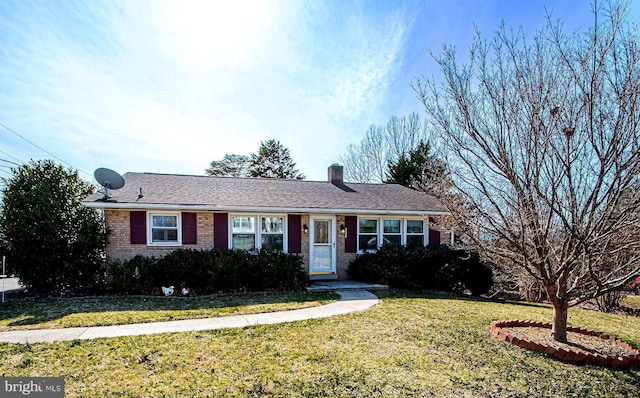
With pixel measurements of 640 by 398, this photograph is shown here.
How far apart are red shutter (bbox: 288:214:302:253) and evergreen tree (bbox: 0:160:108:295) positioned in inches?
219

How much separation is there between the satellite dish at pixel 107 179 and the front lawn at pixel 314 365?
20.2ft

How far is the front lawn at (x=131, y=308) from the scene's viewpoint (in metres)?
6.34

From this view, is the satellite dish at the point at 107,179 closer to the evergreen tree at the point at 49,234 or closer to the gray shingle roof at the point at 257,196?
the gray shingle roof at the point at 257,196

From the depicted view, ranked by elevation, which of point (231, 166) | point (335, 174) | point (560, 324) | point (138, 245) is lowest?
point (560, 324)

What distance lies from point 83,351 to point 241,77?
340 inches

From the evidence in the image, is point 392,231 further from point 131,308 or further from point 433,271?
point 131,308

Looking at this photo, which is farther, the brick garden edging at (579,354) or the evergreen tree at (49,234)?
the evergreen tree at (49,234)

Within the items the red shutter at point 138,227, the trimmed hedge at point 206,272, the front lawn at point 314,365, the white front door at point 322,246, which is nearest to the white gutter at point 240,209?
the red shutter at point 138,227

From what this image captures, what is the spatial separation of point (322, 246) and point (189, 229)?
4521 millimetres

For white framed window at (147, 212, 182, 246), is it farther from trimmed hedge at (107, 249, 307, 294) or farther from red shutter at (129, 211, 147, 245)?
trimmed hedge at (107, 249, 307, 294)

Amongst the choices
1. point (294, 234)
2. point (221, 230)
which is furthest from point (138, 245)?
point (294, 234)

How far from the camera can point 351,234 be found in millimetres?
12641

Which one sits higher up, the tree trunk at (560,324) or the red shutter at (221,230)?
the red shutter at (221,230)

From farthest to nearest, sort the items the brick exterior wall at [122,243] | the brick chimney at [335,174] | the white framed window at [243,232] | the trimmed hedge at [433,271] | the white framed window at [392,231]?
the brick chimney at [335,174] < the white framed window at [392,231] < the white framed window at [243,232] < the trimmed hedge at [433,271] < the brick exterior wall at [122,243]
